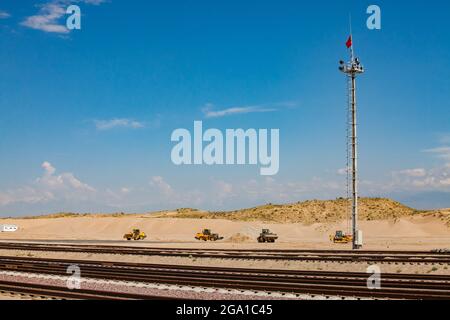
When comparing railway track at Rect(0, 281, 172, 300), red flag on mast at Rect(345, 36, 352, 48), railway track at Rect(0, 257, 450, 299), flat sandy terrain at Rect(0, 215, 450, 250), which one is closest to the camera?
railway track at Rect(0, 281, 172, 300)

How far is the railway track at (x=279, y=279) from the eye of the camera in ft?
69.5

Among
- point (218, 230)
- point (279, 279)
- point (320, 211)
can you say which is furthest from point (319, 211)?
point (279, 279)

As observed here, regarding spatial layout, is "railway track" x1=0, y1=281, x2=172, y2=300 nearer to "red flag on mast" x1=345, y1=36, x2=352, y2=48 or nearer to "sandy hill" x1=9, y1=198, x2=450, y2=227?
"red flag on mast" x1=345, y1=36, x2=352, y2=48

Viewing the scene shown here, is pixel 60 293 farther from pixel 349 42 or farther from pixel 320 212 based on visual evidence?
pixel 320 212

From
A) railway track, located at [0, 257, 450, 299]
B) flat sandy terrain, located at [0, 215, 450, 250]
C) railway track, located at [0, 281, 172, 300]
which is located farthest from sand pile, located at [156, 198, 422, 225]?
railway track, located at [0, 281, 172, 300]

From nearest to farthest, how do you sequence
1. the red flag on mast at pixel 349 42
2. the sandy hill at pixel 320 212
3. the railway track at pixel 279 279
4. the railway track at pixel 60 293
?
the railway track at pixel 60 293, the railway track at pixel 279 279, the red flag on mast at pixel 349 42, the sandy hill at pixel 320 212

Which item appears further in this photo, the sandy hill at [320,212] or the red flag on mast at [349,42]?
the sandy hill at [320,212]

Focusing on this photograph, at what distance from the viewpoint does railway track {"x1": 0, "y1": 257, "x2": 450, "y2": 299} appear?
21.2 m

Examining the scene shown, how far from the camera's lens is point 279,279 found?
84.6 feet

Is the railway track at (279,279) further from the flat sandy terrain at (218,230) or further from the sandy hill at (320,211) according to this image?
the sandy hill at (320,211)

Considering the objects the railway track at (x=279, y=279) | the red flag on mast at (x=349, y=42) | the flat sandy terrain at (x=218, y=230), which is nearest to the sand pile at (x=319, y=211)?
the flat sandy terrain at (x=218, y=230)
